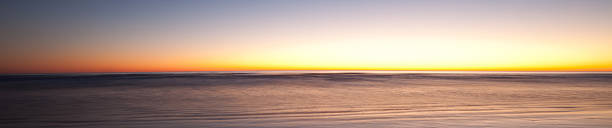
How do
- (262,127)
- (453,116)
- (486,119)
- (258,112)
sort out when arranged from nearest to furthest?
1. (262,127)
2. (486,119)
3. (453,116)
4. (258,112)

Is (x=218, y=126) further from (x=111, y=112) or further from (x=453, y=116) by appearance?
(x=453, y=116)

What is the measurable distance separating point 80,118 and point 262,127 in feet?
13.0

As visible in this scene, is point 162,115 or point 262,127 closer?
point 262,127

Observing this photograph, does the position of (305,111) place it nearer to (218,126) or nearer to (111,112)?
(218,126)

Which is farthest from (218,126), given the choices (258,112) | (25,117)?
(25,117)

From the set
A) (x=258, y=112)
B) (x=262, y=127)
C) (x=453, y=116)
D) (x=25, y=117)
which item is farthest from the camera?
(x=258, y=112)

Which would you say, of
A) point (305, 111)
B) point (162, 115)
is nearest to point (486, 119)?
point (305, 111)

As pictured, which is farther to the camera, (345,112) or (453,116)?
(345,112)

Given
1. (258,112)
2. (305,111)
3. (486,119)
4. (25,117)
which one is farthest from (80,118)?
(486,119)

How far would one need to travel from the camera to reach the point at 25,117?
22.5ft

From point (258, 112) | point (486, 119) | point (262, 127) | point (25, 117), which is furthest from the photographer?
point (258, 112)

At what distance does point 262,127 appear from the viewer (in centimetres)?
532

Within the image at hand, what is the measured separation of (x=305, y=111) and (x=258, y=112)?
41.1 inches

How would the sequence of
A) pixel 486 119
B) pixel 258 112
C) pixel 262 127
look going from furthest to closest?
pixel 258 112 < pixel 486 119 < pixel 262 127
